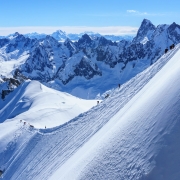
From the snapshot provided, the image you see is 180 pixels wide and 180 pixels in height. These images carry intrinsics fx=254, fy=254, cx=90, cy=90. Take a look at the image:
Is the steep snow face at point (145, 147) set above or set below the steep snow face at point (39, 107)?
above

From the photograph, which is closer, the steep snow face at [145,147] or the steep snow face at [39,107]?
the steep snow face at [145,147]

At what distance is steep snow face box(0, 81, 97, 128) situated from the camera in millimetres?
49281

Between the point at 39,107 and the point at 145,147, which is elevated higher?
the point at 145,147

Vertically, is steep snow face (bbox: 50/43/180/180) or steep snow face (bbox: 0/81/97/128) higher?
steep snow face (bbox: 50/43/180/180)

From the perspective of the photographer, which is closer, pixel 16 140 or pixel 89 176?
pixel 89 176

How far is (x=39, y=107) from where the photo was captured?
61.1 metres

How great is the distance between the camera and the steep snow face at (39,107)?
4928 cm

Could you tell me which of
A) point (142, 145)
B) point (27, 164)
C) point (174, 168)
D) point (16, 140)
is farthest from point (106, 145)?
point (16, 140)

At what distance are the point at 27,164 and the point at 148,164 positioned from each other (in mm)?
20997

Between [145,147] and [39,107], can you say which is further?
[39,107]

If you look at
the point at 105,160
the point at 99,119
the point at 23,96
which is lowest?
the point at 23,96

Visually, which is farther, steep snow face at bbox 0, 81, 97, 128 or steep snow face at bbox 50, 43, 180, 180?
steep snow face at bbox 0, 81, 97, 128

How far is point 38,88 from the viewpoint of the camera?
8419 centimetres

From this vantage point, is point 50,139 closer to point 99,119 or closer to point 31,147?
point 31,147
